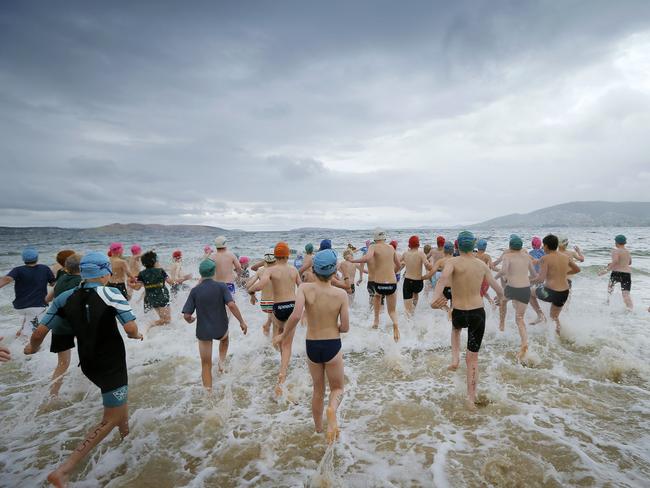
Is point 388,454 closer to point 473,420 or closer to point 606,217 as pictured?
point 473,420

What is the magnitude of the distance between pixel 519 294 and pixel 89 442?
757 cm

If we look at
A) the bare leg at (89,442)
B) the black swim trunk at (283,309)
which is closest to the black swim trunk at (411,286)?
the black swim trunk at (283,309)

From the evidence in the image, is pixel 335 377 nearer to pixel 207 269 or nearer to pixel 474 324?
pixel 474 324

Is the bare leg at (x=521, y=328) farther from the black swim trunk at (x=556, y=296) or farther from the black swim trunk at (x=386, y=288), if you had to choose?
the black swim trunk at (x=386, y=288)

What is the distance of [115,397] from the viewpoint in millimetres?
3584

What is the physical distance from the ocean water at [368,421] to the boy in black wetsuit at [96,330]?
0.63m

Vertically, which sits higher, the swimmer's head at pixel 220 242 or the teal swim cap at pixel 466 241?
the teal swim cap at pixel 466 241

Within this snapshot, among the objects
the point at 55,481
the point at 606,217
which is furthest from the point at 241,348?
the point at 606,217

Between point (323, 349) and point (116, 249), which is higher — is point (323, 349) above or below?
below

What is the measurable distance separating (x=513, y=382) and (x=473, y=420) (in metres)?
1.53

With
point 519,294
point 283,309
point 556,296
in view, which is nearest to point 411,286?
point 519,294

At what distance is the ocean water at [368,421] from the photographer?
11.7ft

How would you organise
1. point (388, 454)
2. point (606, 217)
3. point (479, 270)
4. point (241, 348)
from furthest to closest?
point (606, 217) < point (241, 348) < point (479, 270) < point (388, 454)

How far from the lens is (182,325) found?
9406 mm
